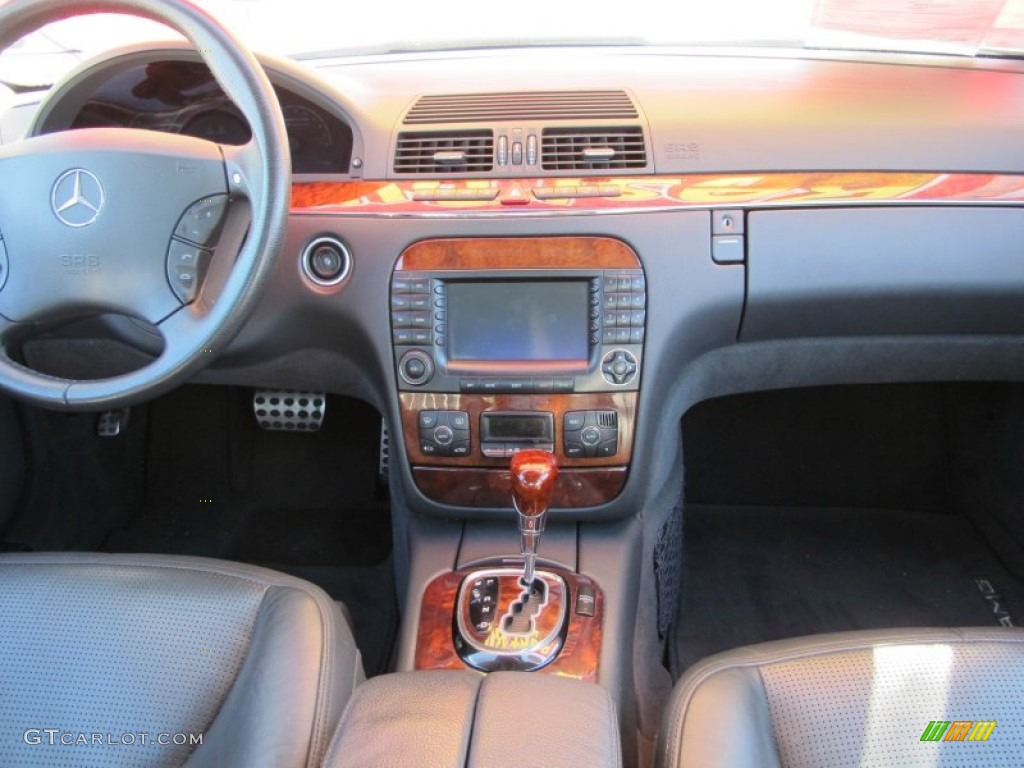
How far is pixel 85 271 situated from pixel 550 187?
27.1 inches

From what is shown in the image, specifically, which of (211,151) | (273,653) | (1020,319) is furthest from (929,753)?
(211,151)

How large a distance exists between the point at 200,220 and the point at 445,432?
0.49m

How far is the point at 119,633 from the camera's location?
105cm

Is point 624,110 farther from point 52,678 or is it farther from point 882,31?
point 52,678

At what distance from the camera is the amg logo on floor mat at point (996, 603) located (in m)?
1.84

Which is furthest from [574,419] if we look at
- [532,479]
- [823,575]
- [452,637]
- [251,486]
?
[251,486]

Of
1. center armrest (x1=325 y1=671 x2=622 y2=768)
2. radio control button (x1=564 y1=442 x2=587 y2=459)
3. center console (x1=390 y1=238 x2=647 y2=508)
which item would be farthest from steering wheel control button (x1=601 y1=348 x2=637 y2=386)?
center armrest (x1=325 y1=671 x2=622 y2=768)

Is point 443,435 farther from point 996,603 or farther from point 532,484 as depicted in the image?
point 996,603

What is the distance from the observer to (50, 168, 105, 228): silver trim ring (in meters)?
1.15

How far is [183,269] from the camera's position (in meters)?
1.16

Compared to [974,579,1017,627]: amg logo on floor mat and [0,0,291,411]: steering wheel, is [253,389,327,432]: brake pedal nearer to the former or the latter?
[0,0,291,411]: steering wheel

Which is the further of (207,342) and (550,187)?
(550,187)

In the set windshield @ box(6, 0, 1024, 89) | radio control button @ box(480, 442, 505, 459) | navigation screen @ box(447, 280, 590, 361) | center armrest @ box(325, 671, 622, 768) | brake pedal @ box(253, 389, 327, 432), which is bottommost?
brake pedal @ box(253, 389, 327, 432)

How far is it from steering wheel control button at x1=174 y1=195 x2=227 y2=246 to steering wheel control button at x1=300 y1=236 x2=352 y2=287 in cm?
26
